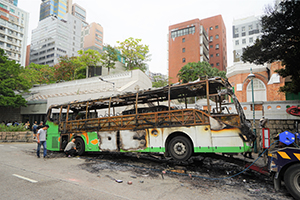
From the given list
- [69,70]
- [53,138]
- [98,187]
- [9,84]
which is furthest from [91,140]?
[69,70]

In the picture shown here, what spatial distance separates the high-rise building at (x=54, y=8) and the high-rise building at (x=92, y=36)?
74.5ft

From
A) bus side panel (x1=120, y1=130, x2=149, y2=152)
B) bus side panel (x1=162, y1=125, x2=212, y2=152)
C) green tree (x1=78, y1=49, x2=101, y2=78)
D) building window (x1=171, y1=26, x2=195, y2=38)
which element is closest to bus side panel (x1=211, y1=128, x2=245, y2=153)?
bus side panel (x1=162, y1=125, x2=212, y2=152)

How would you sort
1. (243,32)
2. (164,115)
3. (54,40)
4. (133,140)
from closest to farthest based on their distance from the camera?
(164,115)
(133,140)
(243,32)
(54,40)

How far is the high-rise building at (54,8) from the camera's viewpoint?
367 ft

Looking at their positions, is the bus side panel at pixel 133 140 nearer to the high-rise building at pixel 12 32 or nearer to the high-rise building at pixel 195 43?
the high-rise building at pixel 195 43

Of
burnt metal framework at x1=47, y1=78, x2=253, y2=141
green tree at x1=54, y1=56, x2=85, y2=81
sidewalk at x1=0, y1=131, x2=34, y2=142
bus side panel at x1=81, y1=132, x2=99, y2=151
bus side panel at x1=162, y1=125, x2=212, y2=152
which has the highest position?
green tree at x1=54, y1=56, x2=85, y2=81

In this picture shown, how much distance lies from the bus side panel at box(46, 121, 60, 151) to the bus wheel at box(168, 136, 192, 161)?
6905mm

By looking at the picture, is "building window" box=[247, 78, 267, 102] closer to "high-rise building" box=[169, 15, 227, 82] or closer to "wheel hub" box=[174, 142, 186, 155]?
"wheel hub" box=[174, 142, 186, 155]

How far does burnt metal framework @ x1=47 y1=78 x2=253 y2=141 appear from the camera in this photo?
6410mm

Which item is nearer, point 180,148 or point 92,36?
point 180,148

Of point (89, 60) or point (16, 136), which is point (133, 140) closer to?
point (16, 136)

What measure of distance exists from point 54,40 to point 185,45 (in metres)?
64.8

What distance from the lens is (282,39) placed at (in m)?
10.6

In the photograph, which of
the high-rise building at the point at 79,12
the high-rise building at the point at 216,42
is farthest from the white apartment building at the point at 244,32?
the high-rise building at the point at 79,12
